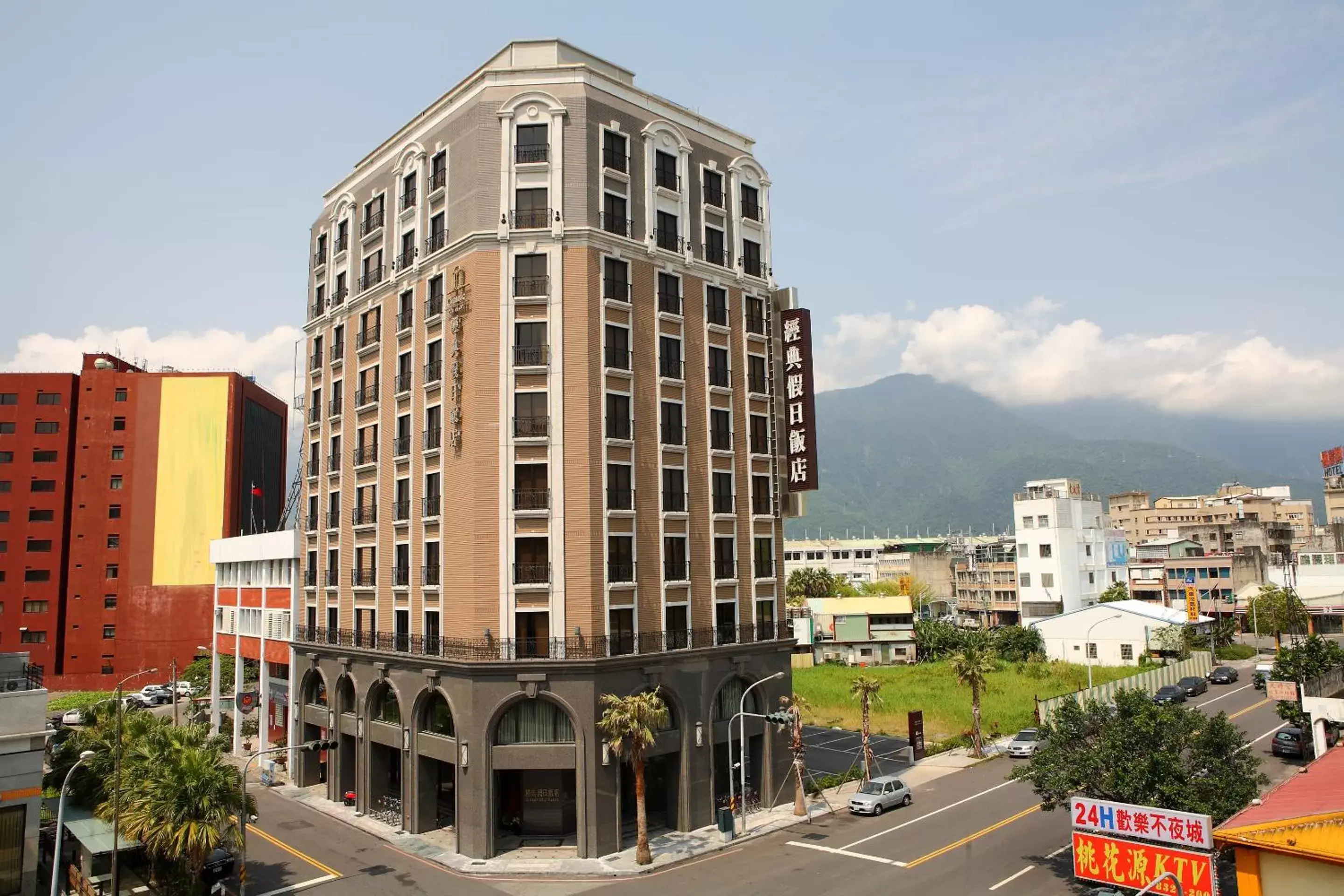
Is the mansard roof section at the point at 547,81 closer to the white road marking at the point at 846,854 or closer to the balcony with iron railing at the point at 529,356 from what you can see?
the balcony with iron railing at the point at 529,356

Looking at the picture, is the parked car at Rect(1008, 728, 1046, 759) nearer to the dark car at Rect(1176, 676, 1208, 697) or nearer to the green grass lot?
the green grass lot

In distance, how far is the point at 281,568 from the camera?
6269cm

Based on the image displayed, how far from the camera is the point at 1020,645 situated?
102 metres

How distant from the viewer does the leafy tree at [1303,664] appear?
1778 inches

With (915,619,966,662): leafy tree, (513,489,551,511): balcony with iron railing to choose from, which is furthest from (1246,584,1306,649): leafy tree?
(513,489,551,511): balcony with iron railing

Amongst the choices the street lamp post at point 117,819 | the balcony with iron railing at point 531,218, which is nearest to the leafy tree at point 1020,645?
the balcony with iron railing at point 531,218

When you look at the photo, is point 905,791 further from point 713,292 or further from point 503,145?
point 503,145

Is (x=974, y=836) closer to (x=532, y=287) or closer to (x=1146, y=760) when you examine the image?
(x=1146, y=760)

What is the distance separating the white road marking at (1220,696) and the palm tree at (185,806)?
232ft

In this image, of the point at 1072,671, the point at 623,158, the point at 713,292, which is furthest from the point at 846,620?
the point at 623,158

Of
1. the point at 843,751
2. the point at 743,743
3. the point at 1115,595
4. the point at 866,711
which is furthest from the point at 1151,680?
the point at 743,743

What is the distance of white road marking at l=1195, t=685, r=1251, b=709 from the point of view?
73.4 metres

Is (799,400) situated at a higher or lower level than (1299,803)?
higher

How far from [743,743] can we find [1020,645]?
69.7 metres
